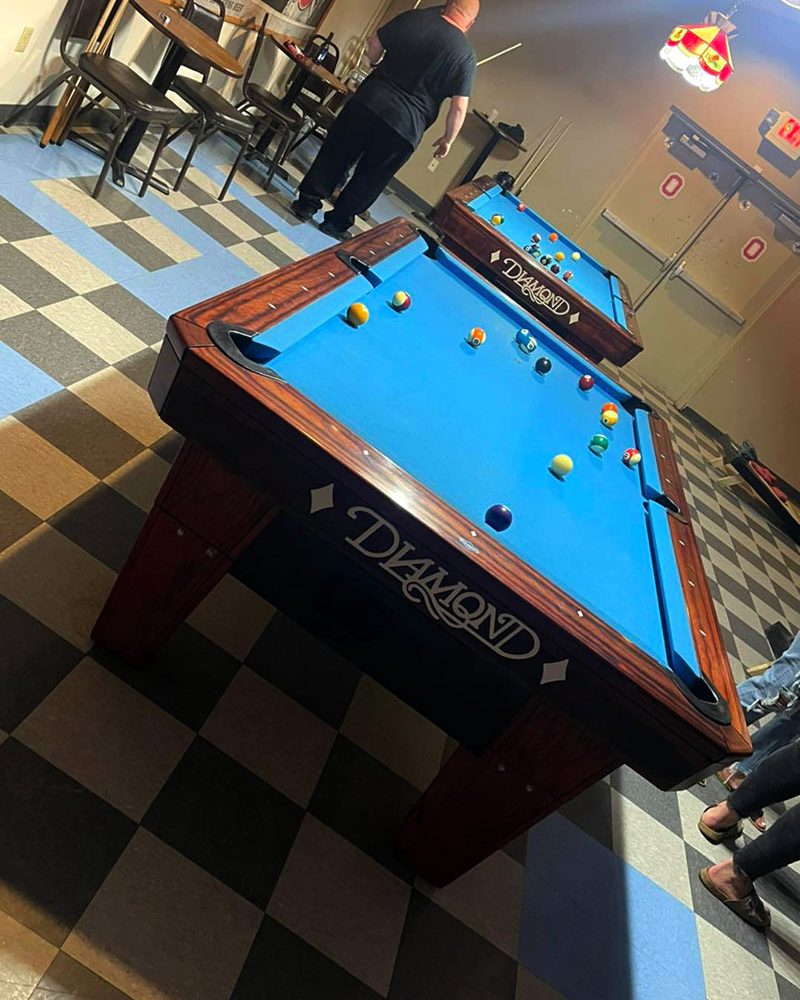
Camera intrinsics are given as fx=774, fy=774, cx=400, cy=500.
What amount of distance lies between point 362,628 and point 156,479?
3.24 ft

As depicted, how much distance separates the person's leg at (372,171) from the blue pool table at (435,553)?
3.01 meters

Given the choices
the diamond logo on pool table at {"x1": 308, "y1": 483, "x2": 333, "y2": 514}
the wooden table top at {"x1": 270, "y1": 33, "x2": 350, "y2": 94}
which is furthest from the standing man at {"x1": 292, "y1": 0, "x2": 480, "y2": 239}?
the diamond logo on pool table at {"x1": 308, "y1": 483, "x2": 333, "y2": 514}

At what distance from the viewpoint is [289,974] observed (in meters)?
1.50

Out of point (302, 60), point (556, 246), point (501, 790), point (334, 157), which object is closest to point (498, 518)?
point (501, 790)

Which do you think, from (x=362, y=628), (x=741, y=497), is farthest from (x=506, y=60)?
(x=362, y=628)

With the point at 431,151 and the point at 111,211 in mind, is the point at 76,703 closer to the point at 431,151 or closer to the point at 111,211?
the point at 111,211

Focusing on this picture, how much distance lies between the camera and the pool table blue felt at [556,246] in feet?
13.6

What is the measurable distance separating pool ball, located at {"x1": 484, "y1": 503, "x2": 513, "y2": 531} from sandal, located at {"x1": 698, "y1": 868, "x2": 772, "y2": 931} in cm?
165

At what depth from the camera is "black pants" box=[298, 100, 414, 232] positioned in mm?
4883

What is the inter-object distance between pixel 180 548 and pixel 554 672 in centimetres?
83

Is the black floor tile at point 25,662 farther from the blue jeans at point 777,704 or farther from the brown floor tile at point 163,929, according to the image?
the blue jeans at point 777,704

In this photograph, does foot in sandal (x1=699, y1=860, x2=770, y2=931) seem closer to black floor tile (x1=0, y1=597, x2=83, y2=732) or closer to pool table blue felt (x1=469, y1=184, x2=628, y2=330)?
black floor tile (x1=0, y1=597, x2=83, y2=732)

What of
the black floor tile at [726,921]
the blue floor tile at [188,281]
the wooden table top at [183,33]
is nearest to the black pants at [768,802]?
the black floor tile at [726,921]

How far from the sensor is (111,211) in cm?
363
